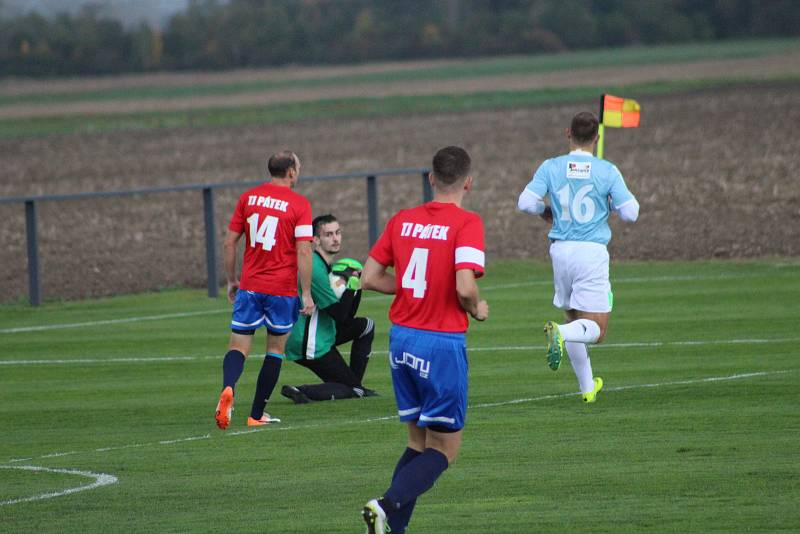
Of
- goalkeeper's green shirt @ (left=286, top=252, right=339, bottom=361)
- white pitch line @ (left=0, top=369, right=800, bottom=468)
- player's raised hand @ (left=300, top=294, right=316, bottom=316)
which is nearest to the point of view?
white pitch line @ (left=0, top=369, right=800, bottom=468)

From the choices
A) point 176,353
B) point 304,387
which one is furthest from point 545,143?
point 304,387

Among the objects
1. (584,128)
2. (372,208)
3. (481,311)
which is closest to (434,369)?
(481,311)

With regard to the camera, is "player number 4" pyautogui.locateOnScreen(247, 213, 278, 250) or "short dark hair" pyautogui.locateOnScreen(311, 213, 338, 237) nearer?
"player number 4" pyautogui.locateOnScreen(247, 213, 278, 250)

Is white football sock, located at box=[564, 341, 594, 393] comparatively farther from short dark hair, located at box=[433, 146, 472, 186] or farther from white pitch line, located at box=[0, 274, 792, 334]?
white pitch line, located at box=[0, 274, 792, 334]

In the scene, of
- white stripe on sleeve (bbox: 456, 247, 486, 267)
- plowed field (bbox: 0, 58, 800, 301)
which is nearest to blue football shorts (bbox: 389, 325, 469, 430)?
white stripe on sleeve (bbox: 456, 247, 486, 267)

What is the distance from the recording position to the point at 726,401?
11562 mm

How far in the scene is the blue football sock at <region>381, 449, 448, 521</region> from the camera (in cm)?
740

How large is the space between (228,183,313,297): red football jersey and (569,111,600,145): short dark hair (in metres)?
2.05

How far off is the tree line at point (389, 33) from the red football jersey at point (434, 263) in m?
81.0

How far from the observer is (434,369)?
7656 millimetres

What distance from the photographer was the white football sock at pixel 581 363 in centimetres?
1162

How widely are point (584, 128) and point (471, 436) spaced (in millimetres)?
2427

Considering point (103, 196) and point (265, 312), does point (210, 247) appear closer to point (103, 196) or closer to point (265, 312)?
point (103, 196)

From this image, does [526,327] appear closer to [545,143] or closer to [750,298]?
[750,298]
